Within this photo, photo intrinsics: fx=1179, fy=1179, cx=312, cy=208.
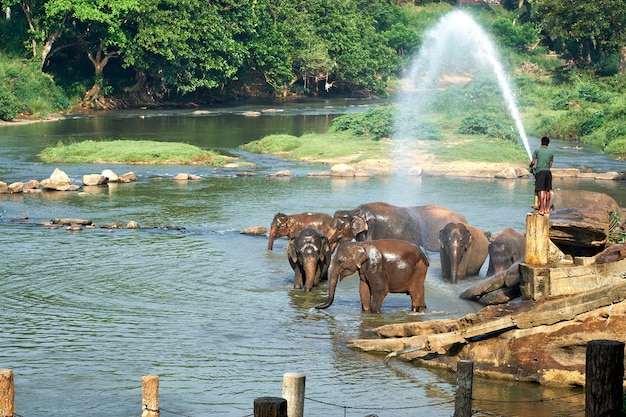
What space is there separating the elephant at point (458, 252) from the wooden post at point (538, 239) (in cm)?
557

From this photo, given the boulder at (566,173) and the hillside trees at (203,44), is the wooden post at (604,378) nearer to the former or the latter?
the boulder at (566,173)

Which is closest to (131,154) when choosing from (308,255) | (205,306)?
(308,255)

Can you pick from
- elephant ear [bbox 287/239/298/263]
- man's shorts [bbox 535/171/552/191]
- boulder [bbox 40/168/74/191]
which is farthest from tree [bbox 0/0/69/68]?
man's shorts [bbox 535/171/552/191]

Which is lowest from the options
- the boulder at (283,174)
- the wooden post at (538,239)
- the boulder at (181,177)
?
the boulder at (181,177)

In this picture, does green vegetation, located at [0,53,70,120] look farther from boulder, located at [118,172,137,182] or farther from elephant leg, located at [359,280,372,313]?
elephant leg, located at [359,280,372,313]

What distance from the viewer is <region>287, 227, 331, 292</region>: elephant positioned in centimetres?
2098

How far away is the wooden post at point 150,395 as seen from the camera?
38.6 feet

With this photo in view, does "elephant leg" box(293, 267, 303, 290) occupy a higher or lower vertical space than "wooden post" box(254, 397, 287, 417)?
lower

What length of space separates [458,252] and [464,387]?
34.1ft

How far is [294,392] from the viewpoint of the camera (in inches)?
430

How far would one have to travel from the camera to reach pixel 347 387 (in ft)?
50.8

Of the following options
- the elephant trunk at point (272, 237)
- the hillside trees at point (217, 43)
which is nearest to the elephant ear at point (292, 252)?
the elephant trunk at point (272, 237)

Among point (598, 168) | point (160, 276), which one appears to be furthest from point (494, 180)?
point (160, 276)

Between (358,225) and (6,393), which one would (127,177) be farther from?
(6,393)
